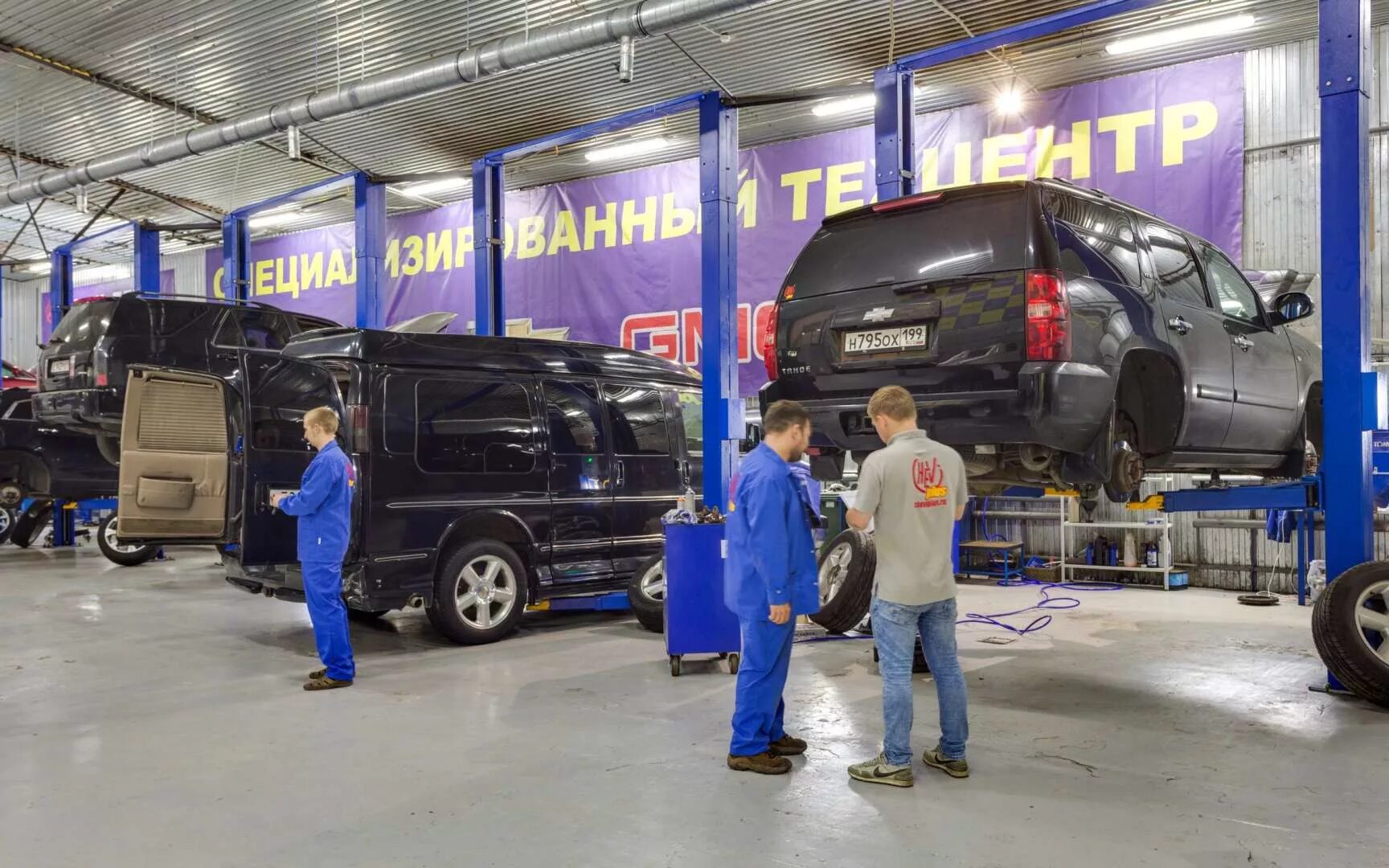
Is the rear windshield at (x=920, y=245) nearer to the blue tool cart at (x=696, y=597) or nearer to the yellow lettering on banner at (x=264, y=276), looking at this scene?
the blue tool cart at (x=696, y=597)

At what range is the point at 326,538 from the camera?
535 centimetres

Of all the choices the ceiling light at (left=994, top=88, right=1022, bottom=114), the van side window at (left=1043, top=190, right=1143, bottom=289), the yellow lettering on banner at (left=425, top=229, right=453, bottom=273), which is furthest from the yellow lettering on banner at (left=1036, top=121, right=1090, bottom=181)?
the yellow lettering on banner at (left=425, top=229, right=453, bottom=273)

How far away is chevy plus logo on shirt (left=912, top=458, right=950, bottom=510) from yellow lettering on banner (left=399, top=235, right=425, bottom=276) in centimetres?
1233

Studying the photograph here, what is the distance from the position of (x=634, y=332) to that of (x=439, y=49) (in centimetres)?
408

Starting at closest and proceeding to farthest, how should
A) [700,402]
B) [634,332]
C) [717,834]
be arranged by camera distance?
[717,834] < [700,402] < [634,332]

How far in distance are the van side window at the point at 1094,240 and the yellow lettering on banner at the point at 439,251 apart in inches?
436

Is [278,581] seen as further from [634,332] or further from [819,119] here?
[819,119]

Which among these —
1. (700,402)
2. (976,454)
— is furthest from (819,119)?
(976,454)

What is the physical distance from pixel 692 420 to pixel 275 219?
11.5 meters

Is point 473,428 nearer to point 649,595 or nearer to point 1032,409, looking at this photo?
point 649,595

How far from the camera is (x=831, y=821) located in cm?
333

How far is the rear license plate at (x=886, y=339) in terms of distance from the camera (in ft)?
15.4

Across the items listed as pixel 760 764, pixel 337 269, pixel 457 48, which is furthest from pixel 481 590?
pixel 337 269

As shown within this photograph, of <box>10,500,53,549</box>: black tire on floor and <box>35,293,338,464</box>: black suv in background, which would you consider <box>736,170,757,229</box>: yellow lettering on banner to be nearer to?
<box>35,293,338,464</box>: black suv in background
